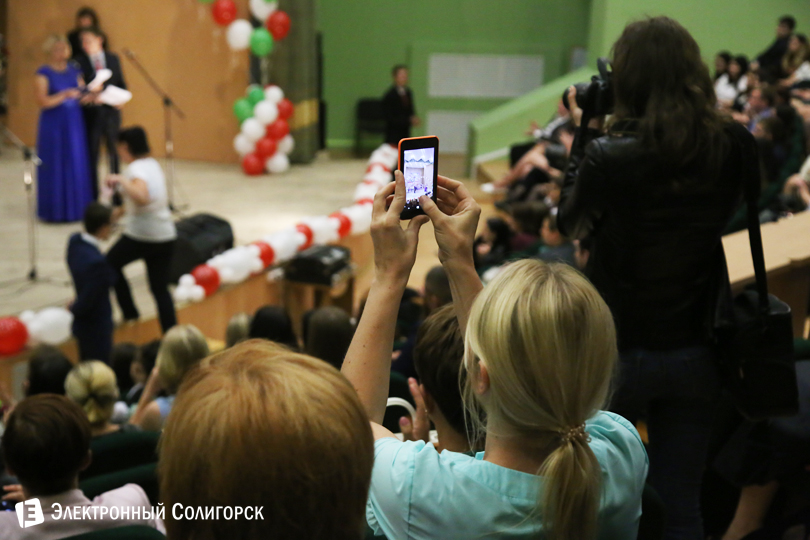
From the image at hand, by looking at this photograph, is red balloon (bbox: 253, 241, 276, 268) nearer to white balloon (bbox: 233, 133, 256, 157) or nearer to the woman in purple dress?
the woman in purple dress

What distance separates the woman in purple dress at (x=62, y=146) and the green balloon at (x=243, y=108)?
7.47 feet

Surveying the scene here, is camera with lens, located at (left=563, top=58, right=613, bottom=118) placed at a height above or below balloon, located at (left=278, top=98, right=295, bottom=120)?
above

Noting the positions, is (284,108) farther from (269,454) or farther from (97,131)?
(269,454)

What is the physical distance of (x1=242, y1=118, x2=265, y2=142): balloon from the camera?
27.8ft

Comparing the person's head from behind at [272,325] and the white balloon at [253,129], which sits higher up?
the white balloon at [253,129]

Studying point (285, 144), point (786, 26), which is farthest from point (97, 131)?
point (786, 26)

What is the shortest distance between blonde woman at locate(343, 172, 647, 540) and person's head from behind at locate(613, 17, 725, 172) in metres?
0.59

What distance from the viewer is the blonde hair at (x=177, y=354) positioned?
2736 millimetres

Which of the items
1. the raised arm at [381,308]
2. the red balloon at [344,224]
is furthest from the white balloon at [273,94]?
the raised arm at [381,308]

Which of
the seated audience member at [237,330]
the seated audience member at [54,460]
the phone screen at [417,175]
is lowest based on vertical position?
the seated audience member at [237,330]

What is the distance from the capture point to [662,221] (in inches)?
61.8

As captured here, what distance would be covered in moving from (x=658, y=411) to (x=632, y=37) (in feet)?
2.51

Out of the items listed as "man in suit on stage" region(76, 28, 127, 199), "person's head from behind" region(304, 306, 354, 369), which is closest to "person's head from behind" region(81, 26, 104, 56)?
"man in suit on stage" region(76, 28, 127, 199)

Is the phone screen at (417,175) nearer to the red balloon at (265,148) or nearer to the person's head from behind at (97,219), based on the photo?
the person's head from behind at (97,219)
